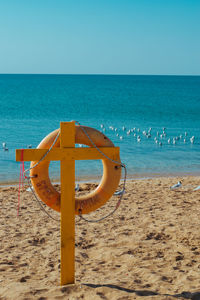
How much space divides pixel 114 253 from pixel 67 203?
1.73 m

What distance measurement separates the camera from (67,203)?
13.0 feet

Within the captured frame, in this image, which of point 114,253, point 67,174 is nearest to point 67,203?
point 67,174

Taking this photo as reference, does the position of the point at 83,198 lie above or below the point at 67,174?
below

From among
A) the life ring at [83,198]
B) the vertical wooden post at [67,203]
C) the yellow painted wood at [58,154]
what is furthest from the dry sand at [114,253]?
the yellow painted wood at [58,154]

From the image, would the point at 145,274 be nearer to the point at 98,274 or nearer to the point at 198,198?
the point at 98,274

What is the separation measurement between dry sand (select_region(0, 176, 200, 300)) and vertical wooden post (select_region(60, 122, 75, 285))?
0.86 ft

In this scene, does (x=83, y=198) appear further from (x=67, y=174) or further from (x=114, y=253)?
(x=114, y=253)

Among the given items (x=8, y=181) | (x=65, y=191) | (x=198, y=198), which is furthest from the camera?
(x=8, y=181)

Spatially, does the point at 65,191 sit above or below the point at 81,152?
below

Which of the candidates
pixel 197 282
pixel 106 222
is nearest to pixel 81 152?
pixel 197 282

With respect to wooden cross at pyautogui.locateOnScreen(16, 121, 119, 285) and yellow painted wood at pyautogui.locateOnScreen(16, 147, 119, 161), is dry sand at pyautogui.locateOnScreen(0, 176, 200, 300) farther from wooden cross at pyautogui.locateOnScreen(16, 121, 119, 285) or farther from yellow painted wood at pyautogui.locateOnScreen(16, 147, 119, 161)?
yellow painted wood at pyautogui.locateOnScreen(16, 147, 119, 161)

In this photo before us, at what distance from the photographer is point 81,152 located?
155 inches

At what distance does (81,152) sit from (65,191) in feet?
1.59

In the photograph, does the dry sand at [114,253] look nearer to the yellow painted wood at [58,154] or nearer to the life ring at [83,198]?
the life ring at [83,198]
